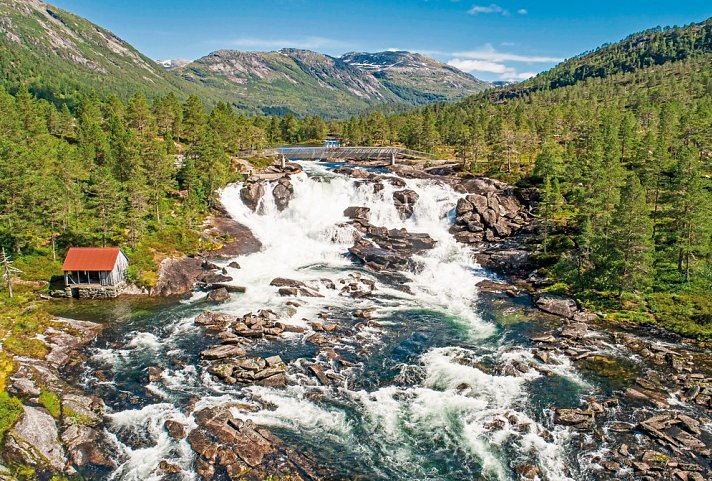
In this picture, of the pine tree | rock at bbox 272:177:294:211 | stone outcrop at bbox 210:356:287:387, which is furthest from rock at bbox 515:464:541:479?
rock at bbox 272:177:294:211

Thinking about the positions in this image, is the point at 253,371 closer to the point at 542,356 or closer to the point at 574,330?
the point at 542,356

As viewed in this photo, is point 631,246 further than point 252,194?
No

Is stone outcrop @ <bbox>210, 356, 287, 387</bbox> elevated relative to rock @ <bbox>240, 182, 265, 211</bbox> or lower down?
lower down

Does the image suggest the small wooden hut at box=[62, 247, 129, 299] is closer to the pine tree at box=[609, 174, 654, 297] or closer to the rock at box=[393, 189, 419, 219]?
the rock at box=[393, 189, 419, 219]

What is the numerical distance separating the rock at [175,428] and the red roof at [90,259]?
99.1ft

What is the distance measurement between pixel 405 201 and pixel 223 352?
5384 cm

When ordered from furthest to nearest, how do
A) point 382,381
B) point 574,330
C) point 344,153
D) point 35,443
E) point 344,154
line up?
point 344,153, point 344,154, point 574,330, point 382,381, point 35,443

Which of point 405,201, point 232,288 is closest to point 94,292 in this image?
point 232,288

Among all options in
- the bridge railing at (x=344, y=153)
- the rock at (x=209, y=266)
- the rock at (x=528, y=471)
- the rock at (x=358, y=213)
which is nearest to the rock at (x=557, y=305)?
the rock at (x=528, y=471)

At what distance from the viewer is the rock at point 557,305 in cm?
5350

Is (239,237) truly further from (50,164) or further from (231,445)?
(231,445)

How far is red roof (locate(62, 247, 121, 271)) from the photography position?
183ft

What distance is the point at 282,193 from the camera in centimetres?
9100

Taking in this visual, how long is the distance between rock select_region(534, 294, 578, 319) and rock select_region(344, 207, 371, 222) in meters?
37.6
